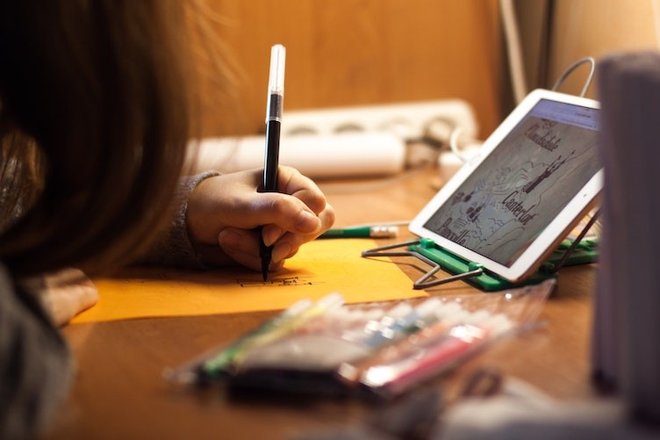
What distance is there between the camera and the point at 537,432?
450 millimetres

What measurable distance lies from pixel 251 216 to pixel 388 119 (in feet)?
2.57

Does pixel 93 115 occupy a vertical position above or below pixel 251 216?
above

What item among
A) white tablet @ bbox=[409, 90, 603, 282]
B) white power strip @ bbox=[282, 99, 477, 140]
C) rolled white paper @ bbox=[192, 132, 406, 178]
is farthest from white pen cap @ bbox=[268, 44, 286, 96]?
white power strip @ bbox=[282, 99, 477, 140]

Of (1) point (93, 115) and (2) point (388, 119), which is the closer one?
(1) point (93, 115)

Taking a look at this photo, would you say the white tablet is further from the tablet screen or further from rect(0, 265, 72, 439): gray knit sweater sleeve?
rect(0, 265, 72, 439): gray knit sweater sleeve

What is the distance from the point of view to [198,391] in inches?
22.0

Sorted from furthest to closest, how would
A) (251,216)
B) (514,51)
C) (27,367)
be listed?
(514,51), (251,216), (27,367)

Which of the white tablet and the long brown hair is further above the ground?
the long brown hair

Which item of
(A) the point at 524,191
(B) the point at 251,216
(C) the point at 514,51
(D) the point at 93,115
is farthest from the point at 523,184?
(C) the point at 514,51

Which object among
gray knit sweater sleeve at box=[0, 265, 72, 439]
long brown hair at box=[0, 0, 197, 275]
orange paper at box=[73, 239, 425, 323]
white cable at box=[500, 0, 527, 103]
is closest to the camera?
gray knit sweater sleeve at box=[0, 265, 72, 439]

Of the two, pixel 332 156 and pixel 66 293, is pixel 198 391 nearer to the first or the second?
pixel 66 293

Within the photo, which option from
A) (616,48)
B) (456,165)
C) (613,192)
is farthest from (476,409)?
(616,48)

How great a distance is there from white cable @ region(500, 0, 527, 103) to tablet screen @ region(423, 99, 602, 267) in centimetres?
59

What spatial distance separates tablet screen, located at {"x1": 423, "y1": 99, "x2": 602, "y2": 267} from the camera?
0.80 m
